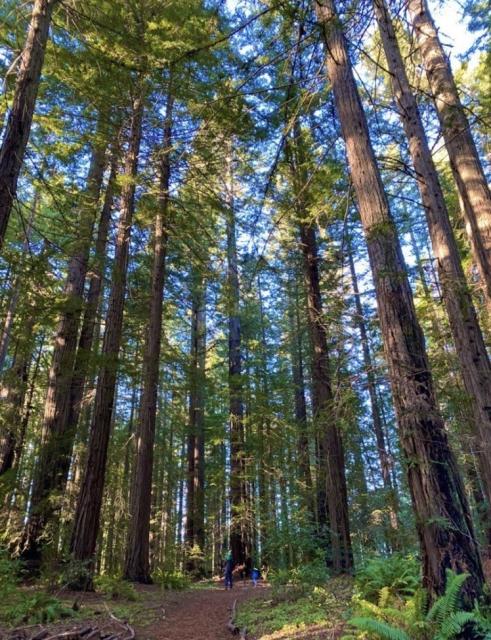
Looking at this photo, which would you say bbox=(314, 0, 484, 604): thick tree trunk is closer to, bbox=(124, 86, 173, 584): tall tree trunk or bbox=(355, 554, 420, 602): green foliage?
bbox=(355, 554, 420, 602): green foliage

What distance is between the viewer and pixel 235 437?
14922 mm

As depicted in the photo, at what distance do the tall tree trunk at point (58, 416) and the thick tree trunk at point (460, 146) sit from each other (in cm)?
707

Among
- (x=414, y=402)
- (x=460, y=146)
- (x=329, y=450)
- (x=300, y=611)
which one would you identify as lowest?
(x=300, y=611)

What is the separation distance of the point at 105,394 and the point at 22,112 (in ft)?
18.4

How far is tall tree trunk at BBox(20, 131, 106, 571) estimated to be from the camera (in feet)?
30.2

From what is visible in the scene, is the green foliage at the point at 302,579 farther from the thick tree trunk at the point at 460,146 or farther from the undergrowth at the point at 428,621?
the thick tree trunk at the point at 460,146

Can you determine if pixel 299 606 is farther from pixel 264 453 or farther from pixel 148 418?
pixel 264 453

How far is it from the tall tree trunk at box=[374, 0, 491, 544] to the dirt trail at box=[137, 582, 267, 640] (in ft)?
14.8

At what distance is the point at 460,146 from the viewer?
27.8ft

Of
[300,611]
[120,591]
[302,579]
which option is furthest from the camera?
[120,591]

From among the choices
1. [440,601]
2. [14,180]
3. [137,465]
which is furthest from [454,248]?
[137,465]

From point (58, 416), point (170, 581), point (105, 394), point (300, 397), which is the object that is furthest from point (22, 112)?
point (300, 397)

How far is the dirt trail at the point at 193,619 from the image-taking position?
590cm

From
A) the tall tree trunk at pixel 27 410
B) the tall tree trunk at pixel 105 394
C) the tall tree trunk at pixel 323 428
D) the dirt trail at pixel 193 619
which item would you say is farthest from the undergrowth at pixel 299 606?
the tall tree trunk at pixel 27 410
